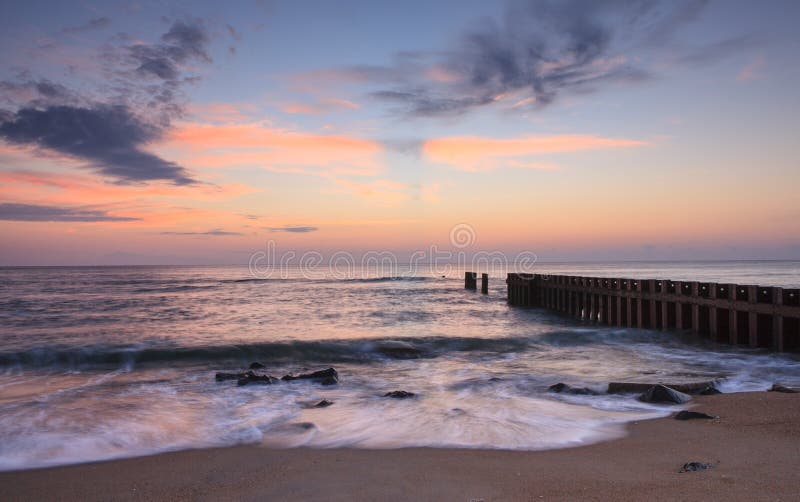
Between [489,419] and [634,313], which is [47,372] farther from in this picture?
[634,313]

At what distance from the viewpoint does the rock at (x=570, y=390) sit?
9.61 metres

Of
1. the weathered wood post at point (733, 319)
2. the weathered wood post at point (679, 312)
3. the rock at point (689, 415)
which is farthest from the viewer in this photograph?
the weathered wood post at point (679, 312)

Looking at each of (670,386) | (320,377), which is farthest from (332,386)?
(670,386)

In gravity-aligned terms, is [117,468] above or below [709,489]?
below

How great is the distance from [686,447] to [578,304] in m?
20.2

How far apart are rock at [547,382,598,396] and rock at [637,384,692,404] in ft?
3.31

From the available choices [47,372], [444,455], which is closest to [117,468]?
[444,455]

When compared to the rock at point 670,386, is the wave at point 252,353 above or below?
below

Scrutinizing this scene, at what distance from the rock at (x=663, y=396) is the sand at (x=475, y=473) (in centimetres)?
142

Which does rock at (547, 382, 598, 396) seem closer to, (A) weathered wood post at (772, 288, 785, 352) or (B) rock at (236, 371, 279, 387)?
(B) rock at (236, 371, 279, 387)

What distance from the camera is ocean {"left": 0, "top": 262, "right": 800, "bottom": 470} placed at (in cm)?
739

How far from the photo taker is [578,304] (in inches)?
1006

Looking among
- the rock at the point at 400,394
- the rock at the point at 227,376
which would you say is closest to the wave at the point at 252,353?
the rock at the point at 227,376

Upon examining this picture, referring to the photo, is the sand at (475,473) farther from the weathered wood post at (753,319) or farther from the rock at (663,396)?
the weathered wood post at (753,319)
